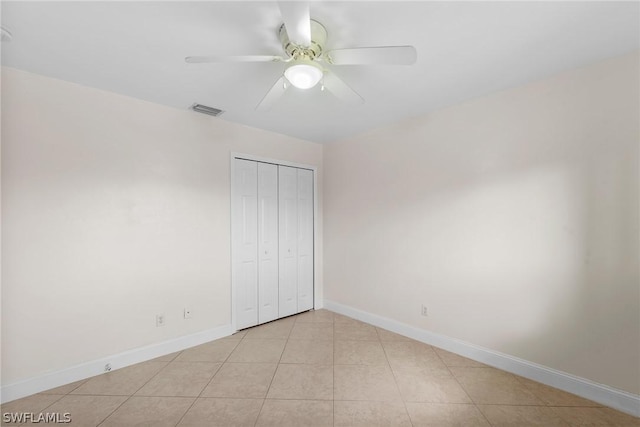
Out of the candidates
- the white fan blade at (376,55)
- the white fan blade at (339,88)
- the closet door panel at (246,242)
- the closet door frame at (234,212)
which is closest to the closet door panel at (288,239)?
Answer: the closet door frame at (234,212)

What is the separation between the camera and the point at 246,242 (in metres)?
3.36

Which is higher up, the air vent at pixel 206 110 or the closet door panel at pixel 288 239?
the air vent at pixel 206 110

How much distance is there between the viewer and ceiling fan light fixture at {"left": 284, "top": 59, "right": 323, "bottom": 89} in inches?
58.8

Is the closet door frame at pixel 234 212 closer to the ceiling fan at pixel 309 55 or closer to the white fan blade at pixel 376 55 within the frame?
the ceiling fan at pixel 309 55

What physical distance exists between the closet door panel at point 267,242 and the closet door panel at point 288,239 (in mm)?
83

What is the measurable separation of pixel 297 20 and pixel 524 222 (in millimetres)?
2339

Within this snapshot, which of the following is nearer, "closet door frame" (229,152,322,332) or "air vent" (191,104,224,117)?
"air vent" (191,104,224,117)

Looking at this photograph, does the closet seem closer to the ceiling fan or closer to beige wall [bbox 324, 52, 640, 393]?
beige wall [bbox 324, 52, 640, 393]

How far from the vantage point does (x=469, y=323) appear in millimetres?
2627

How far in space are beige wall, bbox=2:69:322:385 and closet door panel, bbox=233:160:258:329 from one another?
13 cm

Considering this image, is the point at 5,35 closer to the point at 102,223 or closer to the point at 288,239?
the point at 102,223

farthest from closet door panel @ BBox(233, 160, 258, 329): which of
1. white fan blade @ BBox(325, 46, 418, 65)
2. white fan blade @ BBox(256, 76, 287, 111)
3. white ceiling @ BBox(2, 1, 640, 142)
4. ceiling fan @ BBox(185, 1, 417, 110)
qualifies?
white fan blade @ BBox(325, 46, 418, 65)

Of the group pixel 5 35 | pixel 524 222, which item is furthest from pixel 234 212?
pixel 524 222

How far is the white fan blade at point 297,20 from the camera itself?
3.80 feet
